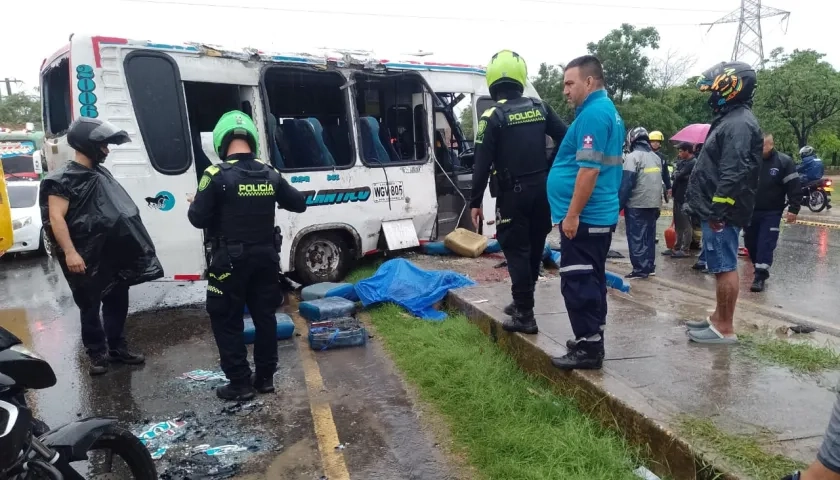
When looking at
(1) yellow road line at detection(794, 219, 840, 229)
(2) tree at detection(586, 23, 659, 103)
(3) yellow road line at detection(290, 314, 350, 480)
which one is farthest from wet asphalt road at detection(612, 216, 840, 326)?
(2) tree at detection(586, 23, 659, 103)

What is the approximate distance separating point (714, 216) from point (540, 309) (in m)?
1.55

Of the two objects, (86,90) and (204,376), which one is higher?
(86,90)

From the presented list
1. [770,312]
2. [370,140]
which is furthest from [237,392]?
[770,312]

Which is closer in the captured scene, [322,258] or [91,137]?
[91,137]

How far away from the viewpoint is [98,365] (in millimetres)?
4605

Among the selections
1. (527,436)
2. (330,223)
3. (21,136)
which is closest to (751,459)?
(527,436)

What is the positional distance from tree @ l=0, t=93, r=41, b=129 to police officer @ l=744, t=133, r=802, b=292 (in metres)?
50.9

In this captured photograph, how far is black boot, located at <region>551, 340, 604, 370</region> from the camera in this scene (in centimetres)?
342

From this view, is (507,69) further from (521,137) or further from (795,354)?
Result: (795,354)

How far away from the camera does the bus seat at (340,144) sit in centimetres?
723

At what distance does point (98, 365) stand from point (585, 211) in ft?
12.8

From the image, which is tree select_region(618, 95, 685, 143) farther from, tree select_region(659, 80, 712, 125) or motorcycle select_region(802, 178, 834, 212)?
motorcycle select_region(802, 178, 834, 212)

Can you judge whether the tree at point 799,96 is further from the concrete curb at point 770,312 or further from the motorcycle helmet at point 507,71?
the motorcycle helmet at point 507,71

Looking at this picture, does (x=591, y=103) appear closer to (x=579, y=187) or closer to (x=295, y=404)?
(x=579, y=187)
